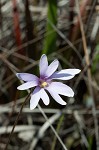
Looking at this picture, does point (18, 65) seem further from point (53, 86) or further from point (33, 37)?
point (53, 86)

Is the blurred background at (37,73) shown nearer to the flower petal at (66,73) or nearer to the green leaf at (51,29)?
the green leaf at (51,29)

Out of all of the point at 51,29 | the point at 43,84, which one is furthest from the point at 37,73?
the point at 43,84

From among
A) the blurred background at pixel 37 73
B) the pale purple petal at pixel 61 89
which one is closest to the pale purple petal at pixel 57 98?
the pale purple petal at pixel 61 89

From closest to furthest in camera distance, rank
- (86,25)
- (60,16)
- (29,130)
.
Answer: (29,130), (86,25), (60,16)

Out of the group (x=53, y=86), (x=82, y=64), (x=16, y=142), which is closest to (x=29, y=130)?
(x=16, y=142)

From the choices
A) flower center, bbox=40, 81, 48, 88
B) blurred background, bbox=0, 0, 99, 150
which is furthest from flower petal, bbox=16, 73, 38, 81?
blurred background, bbox=0, 0, 99, 150

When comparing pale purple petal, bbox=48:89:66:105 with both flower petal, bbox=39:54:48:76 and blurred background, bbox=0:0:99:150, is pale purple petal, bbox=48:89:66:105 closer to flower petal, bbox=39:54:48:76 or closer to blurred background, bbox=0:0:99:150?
flower petal, bbox=39:54:48:76
